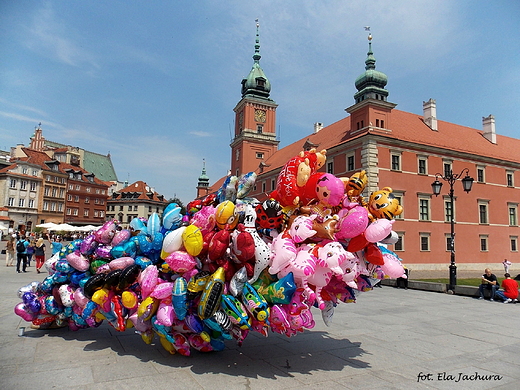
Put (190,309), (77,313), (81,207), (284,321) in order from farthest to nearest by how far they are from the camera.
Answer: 1. (81,207)
2. (77,313)
3. (190,309)
4. (284,321)

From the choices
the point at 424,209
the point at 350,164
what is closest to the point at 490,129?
the point at 424,209

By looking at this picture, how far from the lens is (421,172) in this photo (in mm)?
28547

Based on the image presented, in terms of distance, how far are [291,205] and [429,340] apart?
13.7 feet

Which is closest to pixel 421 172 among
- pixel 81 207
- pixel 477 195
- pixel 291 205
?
pixel 477 195

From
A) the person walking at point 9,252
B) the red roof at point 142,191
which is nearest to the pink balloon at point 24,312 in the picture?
the person walking at point 9,252

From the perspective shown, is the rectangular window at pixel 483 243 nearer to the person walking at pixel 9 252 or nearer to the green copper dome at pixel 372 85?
the green copper dome at pixel 372 85

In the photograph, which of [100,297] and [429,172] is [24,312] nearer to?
[100,297]

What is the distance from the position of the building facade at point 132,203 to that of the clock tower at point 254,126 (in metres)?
30.6

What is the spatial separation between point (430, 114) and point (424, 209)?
33.1 ft

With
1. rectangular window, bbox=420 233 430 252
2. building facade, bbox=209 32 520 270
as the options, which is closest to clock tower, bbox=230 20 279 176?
building facade, bbox=209 32 520 270

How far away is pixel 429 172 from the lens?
28781 mm

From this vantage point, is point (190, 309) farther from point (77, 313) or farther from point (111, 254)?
point (77, 313)

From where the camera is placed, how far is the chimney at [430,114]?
3262cm

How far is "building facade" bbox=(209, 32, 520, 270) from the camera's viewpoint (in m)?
27.2
